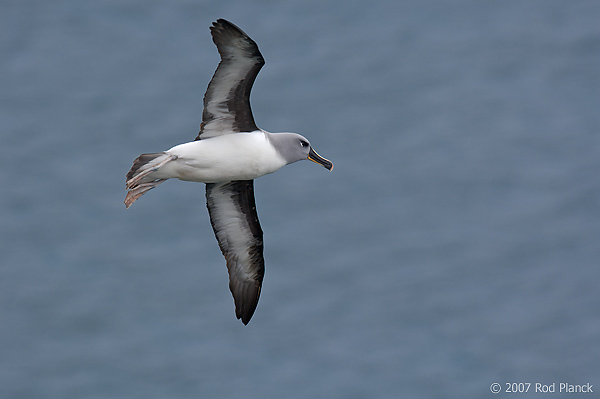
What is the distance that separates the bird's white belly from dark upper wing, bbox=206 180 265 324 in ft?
4.07

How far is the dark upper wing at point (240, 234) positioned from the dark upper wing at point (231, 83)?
4.26 ft

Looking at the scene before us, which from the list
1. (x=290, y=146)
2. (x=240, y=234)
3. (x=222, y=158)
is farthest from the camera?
(x=240, y=234)

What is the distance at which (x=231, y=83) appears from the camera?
1374 cm

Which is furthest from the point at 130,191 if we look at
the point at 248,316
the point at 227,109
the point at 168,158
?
the point at 248,316

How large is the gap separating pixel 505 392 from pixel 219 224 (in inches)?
715

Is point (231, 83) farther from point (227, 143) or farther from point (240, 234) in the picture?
point (240, 234)

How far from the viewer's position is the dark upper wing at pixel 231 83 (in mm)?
13336

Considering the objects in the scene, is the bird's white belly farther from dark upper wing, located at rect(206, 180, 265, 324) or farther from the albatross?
dark upper wing, located at rect(206, 180, 265, 324)

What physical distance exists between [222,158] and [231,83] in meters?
0.92

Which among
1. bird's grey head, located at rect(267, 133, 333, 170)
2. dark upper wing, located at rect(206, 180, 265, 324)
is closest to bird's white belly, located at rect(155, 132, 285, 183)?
bird's grey head, located at rect(267, 133, 333, 170)

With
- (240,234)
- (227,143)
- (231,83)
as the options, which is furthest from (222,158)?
(240,234)

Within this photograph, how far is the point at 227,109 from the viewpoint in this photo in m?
13.9

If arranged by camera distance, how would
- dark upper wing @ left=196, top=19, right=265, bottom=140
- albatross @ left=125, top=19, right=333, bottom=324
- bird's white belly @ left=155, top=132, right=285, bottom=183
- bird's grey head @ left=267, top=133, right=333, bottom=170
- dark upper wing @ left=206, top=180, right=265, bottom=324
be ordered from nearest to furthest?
dark upper wing @ left=196, top=19, right=265, bottom=140 < albatross @ left=125, top=19, right=333, bottom=324 < bird's white belly @ left=155, top=132, right=285, bottom=183 < bird's grey head @ left=267, top=133, right=333, bottom=170 < dark upper wing @ left=206, top=180, right=265, bottom=324

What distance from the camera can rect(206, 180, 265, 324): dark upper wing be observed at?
15203 mm
